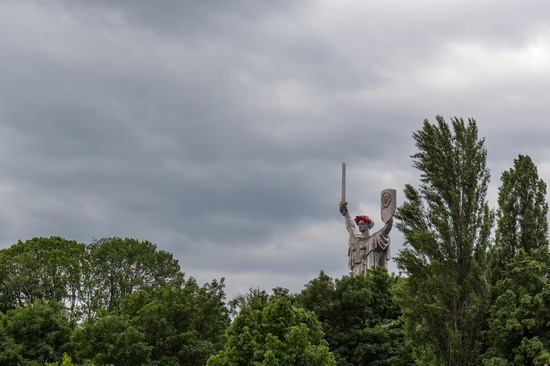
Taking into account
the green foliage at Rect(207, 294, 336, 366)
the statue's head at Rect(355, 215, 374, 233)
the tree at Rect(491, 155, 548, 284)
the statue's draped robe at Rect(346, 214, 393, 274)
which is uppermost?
the statue's head at Rect(355, 215, 374, 233)

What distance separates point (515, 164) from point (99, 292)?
30253mm

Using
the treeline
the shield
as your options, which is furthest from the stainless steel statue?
the treeline

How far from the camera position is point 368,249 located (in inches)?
2285

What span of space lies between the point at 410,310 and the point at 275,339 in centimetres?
533

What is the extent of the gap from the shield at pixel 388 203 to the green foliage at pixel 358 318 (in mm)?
12143

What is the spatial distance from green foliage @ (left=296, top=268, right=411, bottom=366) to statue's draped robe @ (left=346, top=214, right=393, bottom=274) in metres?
11.7

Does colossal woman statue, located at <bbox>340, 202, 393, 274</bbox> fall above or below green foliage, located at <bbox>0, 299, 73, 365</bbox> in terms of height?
above

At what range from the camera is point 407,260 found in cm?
3284

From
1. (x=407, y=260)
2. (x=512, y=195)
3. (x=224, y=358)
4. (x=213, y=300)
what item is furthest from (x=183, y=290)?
(x=512, y=195)

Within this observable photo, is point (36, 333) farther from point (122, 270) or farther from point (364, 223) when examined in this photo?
point (364, 223)

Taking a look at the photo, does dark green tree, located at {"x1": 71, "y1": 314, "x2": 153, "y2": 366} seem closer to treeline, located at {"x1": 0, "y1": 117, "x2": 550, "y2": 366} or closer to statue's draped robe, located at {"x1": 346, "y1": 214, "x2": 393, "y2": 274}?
treeline, located at {"x1": 0, "y1": 117, "x2": 550, "y2": 366}

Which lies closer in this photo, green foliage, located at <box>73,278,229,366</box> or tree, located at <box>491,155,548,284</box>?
tree, located at <box>491,155,548,284</box>

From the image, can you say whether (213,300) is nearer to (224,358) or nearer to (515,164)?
(224,358)

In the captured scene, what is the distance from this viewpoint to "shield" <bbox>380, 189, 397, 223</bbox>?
5734 centimetres
